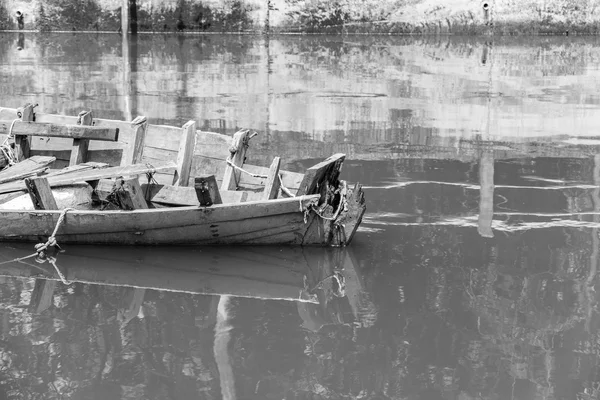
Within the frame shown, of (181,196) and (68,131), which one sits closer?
(181,196)

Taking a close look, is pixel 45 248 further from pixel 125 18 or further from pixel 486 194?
pixel 125 18

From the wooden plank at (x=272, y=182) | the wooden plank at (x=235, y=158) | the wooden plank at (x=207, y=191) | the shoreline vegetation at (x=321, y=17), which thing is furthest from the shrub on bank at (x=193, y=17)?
the wooden plank at (x=207, y=191)

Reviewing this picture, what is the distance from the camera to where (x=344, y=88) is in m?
16.3

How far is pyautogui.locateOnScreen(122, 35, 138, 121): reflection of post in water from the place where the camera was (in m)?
13.9

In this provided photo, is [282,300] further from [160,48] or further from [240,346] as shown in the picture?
[160,48]

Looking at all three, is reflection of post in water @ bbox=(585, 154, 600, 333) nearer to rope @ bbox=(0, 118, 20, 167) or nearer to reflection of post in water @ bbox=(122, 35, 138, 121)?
rope @ bbox=(0, 118, 20, 167)

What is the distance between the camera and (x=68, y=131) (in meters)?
8.28

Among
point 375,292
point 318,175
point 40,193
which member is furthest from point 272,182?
point 40,193

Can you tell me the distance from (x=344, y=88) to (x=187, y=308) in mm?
10393

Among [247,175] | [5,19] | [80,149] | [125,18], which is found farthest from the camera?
[5,19]

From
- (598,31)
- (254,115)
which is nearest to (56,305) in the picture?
(254,115)

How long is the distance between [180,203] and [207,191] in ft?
1.89

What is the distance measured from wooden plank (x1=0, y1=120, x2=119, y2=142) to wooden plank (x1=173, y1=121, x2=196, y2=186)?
0.64 meters

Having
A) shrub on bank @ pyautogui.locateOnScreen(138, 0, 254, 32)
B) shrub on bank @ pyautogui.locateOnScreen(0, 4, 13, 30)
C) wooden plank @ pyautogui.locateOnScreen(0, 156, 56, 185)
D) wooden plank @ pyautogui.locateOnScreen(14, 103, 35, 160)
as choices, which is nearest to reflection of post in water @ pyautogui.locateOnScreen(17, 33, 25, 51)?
shrub on bank @ pyautogui.locateOnScreen(0, 4, 13, 30)
